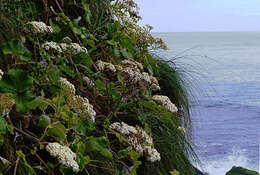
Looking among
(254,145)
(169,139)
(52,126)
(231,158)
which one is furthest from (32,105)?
(254,145)

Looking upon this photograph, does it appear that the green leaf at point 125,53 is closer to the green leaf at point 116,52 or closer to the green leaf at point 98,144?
the green leaf at point 116,52

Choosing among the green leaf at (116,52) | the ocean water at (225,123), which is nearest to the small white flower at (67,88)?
the green leaf at (116,52)

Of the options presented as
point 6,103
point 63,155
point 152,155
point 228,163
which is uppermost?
point 6,103

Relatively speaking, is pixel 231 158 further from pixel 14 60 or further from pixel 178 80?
pixel 14 60

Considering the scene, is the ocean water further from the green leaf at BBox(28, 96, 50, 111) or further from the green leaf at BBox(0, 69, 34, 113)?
the green leaf at BBox(0, 69, 34, 113)

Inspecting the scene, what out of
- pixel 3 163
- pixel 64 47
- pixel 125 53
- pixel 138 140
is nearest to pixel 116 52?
pixel 125 53

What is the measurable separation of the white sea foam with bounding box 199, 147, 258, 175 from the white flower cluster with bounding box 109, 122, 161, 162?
8.02 ft

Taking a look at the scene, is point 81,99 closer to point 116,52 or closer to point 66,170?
point 66,170

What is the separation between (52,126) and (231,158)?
3.46 metres

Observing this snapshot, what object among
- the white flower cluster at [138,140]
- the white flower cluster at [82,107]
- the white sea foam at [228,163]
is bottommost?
the white sea foam at [228,163]

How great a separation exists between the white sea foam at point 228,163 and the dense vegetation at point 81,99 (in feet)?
6.31

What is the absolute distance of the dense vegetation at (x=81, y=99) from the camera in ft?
2.79

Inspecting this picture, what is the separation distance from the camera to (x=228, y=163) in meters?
3.76

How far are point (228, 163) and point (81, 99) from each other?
3180mm
